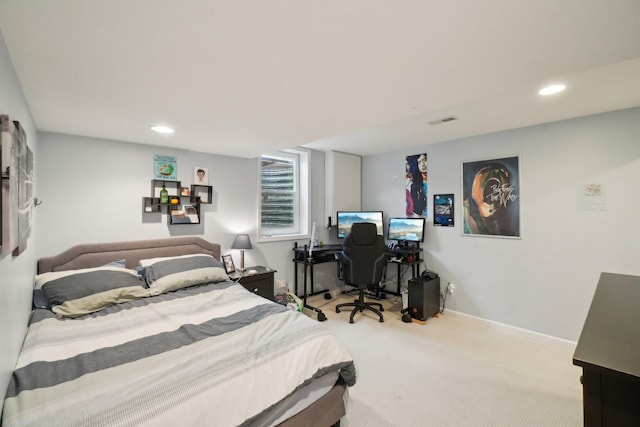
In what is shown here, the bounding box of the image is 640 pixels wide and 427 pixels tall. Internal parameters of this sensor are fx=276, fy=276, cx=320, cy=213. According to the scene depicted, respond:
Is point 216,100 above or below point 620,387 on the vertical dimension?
above

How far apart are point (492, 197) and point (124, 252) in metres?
4.12

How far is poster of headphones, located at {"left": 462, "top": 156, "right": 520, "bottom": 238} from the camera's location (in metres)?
3.16

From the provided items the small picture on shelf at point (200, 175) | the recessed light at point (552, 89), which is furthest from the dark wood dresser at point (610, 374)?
the small picture on shelf at point (200, 175)

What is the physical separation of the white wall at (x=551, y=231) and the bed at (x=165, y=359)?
2537mm

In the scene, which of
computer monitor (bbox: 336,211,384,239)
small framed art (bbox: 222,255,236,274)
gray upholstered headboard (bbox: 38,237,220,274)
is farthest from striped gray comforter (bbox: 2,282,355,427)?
computer monitor (bbox: 336,211,384,239)

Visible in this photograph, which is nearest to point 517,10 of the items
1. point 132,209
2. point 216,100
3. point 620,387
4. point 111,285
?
point 620,387

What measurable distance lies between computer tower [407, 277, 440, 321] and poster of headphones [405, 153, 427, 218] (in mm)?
989

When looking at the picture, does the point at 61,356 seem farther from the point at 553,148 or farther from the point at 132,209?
the point at 553,148

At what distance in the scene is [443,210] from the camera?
376cm

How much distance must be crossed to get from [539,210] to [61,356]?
13.5 feet

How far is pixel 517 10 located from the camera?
993 mm

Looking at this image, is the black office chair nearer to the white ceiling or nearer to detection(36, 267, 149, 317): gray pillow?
the white ceiling

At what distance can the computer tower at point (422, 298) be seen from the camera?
11.1ft

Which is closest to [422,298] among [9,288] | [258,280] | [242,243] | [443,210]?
[443,210]
